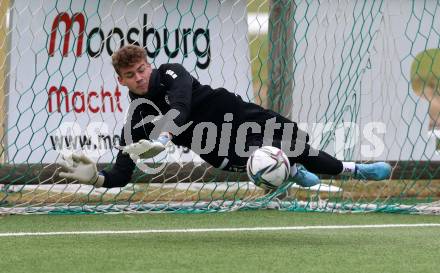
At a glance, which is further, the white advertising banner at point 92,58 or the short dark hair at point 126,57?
the white advertising banner at point 92,58

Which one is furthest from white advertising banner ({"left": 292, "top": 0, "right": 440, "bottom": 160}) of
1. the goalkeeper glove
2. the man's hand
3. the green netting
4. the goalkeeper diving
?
the goalkeeper glove

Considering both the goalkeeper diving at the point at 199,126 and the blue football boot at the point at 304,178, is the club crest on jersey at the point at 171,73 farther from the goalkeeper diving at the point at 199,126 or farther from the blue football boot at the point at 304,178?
the blue football boot at the point at 304,178

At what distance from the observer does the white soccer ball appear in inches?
266

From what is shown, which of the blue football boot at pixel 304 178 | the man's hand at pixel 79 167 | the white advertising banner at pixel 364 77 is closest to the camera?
the man's hand at pixel 79 167

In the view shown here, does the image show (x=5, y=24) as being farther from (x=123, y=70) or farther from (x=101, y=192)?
(x=123, y=70)

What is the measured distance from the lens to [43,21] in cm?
895

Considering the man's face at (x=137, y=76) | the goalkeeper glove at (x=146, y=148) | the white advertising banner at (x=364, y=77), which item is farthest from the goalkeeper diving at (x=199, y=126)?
the white advertising banner at (x=364, y=77)

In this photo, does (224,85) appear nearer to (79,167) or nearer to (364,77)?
(364,77)

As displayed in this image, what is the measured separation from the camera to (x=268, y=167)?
6.75m

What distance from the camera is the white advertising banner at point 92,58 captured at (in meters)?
8.92

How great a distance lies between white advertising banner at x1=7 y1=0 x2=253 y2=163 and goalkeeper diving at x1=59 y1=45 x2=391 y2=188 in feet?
5.69

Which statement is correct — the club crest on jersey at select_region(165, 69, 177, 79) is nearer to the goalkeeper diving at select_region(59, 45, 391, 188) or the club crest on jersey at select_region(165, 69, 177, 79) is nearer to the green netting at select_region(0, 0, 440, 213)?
the goalkeeper diving at select_region(59, 45, 391, 188)

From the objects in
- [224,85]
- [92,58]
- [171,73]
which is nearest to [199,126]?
[171,73]

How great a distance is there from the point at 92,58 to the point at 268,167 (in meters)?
2.87
